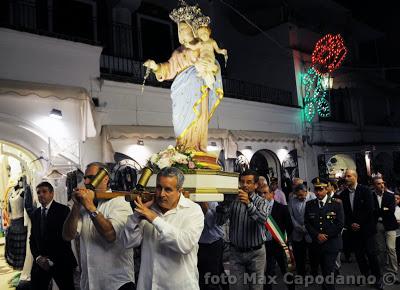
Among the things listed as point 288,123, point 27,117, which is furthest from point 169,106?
point 288,123

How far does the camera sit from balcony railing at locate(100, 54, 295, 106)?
1029 centimetres

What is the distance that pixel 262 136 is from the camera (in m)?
13.2

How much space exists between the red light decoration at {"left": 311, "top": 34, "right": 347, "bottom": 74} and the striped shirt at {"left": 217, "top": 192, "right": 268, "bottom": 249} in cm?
1323

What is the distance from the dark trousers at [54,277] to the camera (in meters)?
4.65

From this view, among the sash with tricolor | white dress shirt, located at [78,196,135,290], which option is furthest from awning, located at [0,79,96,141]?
white dress shirt, located at [78,196,135,290]

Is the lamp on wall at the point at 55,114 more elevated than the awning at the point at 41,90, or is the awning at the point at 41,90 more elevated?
the awning at the point at 41,90

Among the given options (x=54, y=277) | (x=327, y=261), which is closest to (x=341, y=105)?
(x=327, y=261)

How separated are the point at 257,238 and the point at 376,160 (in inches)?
757

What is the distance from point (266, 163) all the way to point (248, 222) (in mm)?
10755

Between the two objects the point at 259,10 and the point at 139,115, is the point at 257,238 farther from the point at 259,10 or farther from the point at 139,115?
the point at 259,10

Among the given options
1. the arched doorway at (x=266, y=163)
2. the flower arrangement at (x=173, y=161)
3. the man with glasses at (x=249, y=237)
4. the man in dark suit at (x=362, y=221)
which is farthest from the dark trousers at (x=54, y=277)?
the arched doorway at (x=266, y=163)

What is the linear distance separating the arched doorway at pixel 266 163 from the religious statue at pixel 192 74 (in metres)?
9.55

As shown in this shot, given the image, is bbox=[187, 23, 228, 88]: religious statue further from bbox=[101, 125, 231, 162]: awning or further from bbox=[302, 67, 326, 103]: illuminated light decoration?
bbox=[302, 67, 326, 103]: illuminated light decoration

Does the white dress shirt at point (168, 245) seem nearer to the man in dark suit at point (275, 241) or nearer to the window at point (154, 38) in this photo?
the man in dark suit at point (275, 241)
